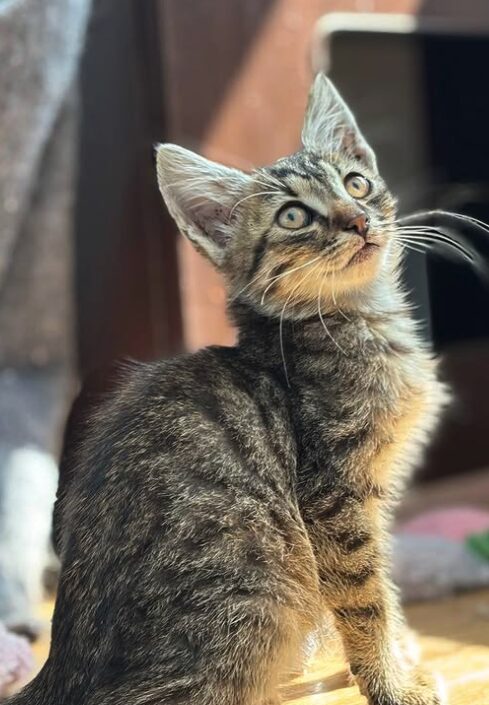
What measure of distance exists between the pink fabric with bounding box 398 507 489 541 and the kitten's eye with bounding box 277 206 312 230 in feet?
3.12

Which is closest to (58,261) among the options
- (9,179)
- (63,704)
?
(9,179)

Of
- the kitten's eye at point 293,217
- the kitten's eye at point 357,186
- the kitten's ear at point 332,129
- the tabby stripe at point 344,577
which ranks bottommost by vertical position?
the tabby stripe at point 344,577

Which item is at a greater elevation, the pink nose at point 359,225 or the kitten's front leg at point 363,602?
the pink nose at point 359,225

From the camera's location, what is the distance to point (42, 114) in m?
1.69

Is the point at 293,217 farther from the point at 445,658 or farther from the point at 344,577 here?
the point at 445,658

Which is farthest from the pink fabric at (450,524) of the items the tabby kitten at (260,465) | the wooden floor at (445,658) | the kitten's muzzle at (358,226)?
the kitten's muzzle at (358,226)

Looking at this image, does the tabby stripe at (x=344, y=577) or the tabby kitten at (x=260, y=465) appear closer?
the tabby kitten at (x=260, y=465)

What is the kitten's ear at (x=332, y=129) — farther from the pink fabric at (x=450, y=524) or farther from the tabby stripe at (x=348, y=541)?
the pink fabric at (x=450, y=524)

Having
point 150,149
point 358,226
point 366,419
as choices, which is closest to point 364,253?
point 358,226

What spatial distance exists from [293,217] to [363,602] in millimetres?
443

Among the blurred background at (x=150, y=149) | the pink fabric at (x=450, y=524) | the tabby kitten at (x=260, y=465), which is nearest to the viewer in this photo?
the tabby kitten at (x=260, y=465)

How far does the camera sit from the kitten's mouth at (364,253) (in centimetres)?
101

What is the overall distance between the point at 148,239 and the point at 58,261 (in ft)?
0.84

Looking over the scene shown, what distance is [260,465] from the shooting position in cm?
94
